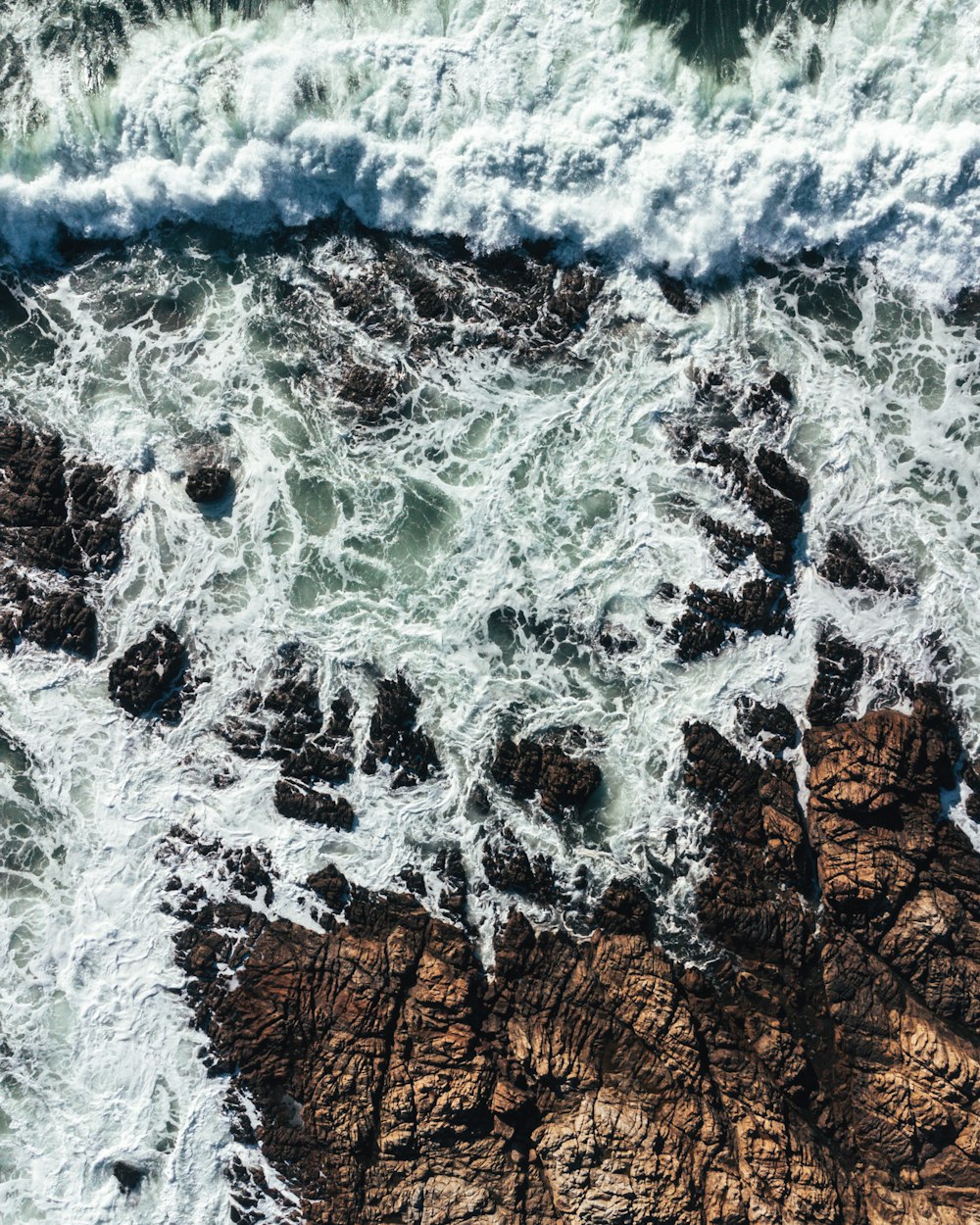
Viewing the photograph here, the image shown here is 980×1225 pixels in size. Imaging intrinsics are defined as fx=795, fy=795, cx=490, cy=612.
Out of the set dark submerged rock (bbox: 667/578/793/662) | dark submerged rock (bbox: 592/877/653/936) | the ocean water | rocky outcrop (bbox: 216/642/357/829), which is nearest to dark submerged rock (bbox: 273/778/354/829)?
rocky outcrop (bbox: 216/642/357/829)

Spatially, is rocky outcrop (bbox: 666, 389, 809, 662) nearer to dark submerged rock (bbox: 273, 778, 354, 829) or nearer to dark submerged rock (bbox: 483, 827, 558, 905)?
dark submerged rock (bbox: 483, 827, 558, 905)

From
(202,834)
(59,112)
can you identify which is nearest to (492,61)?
(59,112)

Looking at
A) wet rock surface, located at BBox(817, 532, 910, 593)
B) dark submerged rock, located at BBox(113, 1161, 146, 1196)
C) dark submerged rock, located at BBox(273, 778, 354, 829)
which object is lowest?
dark submerged rock, located at BBox(113, 1161, 146, 1196)

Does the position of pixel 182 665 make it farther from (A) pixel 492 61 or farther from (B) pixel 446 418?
(A) pixel 492 61

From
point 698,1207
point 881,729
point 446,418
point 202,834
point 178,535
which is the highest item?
point 446,418

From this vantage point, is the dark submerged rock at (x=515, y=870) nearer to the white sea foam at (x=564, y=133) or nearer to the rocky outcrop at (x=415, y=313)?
the rocky outcrop at (x=415, y=313)

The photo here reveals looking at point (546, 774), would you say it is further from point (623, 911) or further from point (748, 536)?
point (748, 536)
